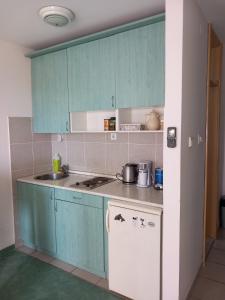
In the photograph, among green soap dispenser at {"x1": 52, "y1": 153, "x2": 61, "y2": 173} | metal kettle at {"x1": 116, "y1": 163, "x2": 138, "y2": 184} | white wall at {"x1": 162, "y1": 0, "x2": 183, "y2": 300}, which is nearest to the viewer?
white wall at {"x1": 162, "y1": 0, "x2": 183, "y2": 300}

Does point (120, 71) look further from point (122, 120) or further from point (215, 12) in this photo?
point (215, 12)

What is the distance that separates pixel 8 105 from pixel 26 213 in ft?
4.13

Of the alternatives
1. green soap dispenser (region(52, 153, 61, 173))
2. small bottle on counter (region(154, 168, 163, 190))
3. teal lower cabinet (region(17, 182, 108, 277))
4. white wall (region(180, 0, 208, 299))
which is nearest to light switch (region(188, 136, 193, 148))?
white wall (region(180, 0, 208, 299))

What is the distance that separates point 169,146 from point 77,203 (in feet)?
3.68

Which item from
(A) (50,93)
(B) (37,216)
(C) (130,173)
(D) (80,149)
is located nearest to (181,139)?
(C) (130,173)

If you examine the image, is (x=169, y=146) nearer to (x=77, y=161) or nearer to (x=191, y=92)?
(x=191, y=92)

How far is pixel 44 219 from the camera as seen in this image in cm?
259

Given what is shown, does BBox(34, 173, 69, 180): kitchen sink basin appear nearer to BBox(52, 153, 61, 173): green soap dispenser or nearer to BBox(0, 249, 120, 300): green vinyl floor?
BBox(52, 153, 61, 173): green soap dispenser

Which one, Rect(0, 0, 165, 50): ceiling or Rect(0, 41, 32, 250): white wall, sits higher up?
Rect(0, 0, 165, 50): ceiling

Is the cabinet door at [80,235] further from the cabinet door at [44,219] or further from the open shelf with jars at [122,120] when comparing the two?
the open shelf with jars at [122,120]

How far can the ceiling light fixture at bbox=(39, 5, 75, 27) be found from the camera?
1919 millimetres

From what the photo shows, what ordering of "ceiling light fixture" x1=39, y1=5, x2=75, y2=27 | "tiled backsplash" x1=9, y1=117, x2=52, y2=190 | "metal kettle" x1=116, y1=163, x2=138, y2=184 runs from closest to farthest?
"ceiling light fixture" x1=39, y1=5, x2=75, y2=27, "metal kettle" x1=116, y1=163, x2=138, y2=184, "tiled backsplash" x1=9, y1=117, x2=52, y2=190

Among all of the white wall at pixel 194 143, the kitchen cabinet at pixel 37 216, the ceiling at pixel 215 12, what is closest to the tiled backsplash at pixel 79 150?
the kitchen cabinet at pixel 37 216

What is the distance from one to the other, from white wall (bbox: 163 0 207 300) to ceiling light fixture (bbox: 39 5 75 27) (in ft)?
2.90
